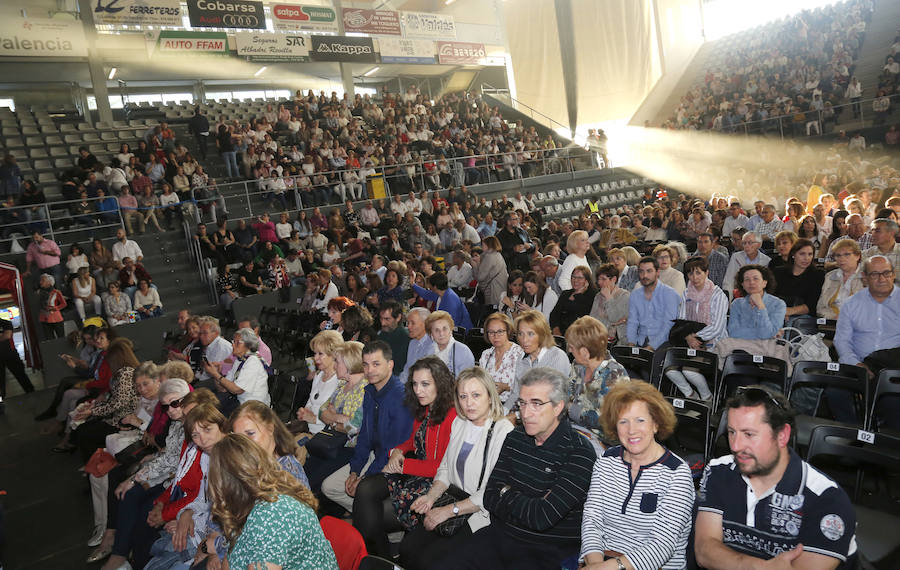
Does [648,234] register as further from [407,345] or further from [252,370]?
[252,370]

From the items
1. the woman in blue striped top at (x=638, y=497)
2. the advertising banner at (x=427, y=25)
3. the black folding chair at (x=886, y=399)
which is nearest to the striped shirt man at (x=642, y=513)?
the woman in blue striped top at (x=638, y=497)

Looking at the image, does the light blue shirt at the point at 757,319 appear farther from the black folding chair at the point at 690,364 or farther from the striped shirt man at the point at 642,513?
the striped shirt man at the point at 642,513

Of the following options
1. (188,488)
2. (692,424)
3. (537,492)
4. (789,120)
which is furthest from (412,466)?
(789,120)

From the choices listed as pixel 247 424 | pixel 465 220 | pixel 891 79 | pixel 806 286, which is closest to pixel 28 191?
pixel 465 220

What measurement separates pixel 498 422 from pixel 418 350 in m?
2.31

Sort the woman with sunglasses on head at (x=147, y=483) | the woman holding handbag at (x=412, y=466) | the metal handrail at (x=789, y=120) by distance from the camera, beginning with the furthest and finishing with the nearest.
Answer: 1. the metal handrail at (x=789, y=120)
2. the woman with sunglasses on head at (x=147, y=483)
3. the woman holding handbag at (x=412, y=466)

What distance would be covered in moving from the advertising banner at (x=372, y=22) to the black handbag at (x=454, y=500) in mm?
19267

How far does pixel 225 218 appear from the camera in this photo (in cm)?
1216

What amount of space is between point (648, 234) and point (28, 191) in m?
11.5

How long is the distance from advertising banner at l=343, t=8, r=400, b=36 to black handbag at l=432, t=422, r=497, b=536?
19267 millimetres

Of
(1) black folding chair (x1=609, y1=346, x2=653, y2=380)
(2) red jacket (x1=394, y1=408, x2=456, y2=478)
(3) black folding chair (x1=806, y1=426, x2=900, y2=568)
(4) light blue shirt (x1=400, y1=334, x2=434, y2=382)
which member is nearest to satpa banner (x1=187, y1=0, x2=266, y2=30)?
(4) light blue shirt (x1=400, y1=334, x2=434, y2=382)

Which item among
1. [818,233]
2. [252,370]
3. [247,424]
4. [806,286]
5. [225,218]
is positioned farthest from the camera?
[225,218]

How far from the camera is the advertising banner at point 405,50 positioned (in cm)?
2036

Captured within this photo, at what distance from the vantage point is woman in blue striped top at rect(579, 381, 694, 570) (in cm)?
228
